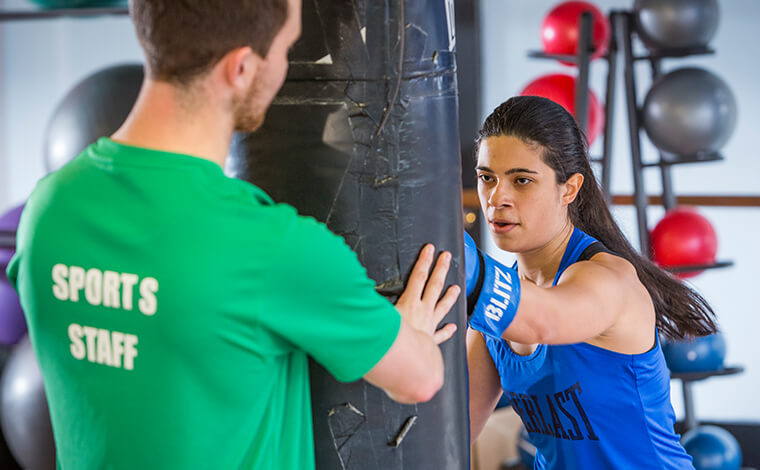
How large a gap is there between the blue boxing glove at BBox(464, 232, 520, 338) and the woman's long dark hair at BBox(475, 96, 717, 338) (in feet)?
1.50

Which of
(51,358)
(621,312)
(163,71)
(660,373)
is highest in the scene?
(163,71)

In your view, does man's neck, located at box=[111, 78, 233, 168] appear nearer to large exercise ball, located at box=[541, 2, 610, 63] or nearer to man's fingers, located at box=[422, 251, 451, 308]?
man's fingers, located at box=[422, 251, 451, 308]

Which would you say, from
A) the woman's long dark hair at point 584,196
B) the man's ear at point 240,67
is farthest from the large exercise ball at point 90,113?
the man's ear at point 240,67

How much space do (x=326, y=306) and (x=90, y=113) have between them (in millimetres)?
2034

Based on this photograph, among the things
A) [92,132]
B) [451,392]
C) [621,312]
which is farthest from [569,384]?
[92,132]

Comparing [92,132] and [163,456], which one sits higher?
[92,132]

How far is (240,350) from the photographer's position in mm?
905

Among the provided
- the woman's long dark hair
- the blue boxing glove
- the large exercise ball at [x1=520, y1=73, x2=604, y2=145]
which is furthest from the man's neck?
the large exercise ball at [x1=520, y1=73, x2=604, y2=145]

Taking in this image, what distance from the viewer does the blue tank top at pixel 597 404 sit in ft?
5.05

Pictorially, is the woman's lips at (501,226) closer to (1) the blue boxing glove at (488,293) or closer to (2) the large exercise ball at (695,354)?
(1) the blue boxing glove at (488,293)

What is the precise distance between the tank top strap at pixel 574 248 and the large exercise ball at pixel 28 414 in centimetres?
174

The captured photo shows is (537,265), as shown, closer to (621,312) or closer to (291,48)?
(621,312)

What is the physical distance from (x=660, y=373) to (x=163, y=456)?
103 centimetres

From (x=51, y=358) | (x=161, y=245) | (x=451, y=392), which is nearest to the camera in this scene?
(x=161, y=245)
